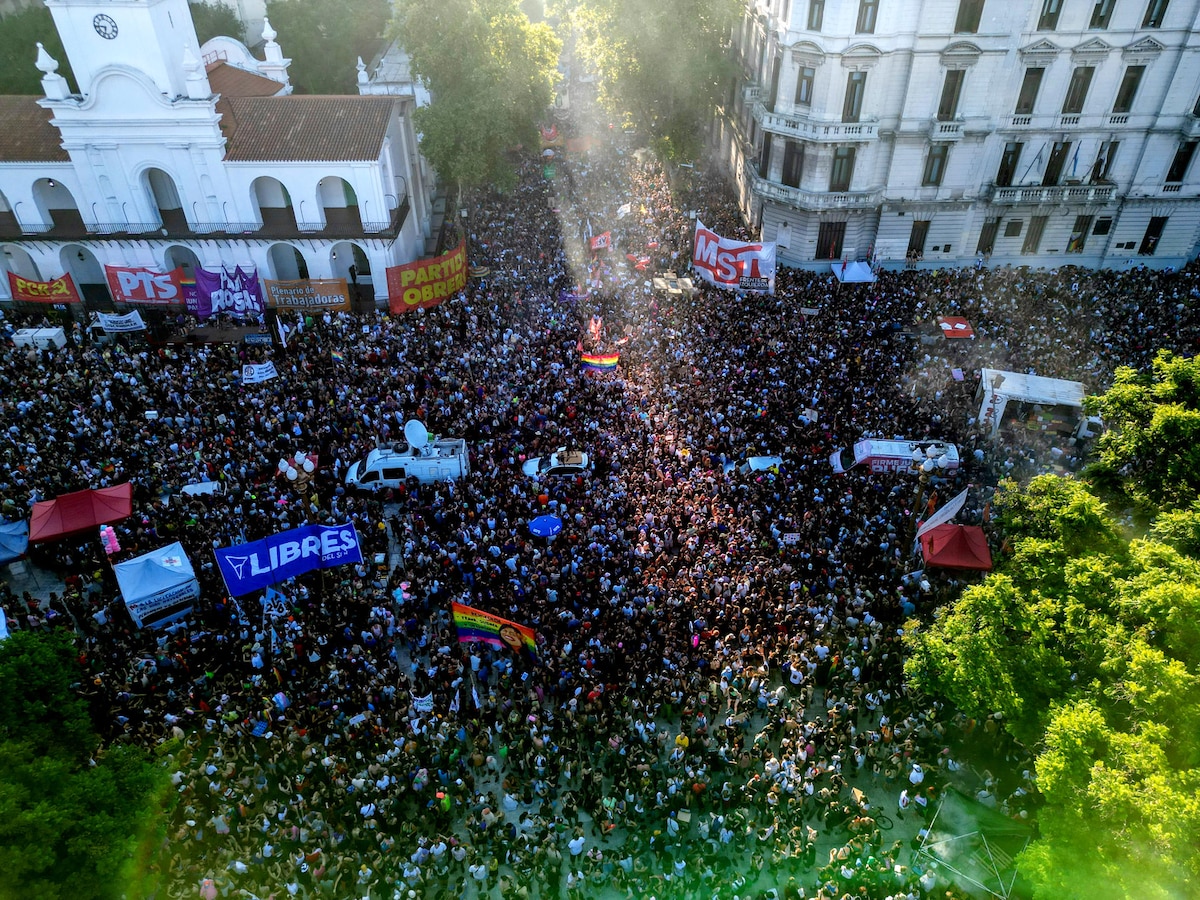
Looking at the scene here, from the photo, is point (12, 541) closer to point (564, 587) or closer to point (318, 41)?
point (564, 587)

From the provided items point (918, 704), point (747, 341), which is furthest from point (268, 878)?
point (747, 341)

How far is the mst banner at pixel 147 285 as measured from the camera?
1441 inches

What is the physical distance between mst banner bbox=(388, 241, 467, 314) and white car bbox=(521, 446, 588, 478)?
1323cm

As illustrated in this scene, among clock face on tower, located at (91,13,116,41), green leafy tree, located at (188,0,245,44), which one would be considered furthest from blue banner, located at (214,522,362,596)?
green leafy tree, located at (188,0,245,44)

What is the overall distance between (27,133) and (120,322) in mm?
11576

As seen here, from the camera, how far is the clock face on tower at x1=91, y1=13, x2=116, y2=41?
34.8 m

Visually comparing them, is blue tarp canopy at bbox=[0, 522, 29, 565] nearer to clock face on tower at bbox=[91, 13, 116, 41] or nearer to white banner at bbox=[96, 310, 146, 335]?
white banner at bbox=[96, 310, 146, 335]

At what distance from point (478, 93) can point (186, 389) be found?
73.8ft

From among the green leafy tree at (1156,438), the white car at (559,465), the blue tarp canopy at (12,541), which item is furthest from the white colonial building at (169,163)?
the green leafy tree at (1156,438)

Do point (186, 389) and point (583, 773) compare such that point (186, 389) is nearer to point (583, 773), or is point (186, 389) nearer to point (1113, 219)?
point (583, 773)

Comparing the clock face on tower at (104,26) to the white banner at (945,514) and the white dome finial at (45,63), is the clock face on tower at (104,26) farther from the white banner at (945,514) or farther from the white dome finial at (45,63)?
the white banner at (945,514)

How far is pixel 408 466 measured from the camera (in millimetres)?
27016

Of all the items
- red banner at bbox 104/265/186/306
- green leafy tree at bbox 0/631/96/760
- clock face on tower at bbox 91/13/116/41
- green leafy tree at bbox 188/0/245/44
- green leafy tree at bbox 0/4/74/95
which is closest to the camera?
green leafy tree at bbox 0/631/96/760

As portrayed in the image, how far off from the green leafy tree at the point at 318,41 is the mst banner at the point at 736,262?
3858 cm
